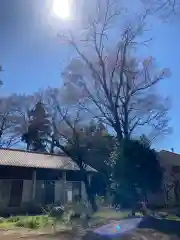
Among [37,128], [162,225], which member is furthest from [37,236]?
[37,128]

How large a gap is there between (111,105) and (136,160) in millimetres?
6235

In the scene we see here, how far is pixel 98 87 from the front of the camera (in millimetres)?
23109

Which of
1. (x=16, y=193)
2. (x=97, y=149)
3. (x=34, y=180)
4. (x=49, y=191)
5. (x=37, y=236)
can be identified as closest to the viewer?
(x=37, y=236)

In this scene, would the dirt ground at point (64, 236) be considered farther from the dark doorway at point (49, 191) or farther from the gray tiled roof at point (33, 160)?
the dark doorway at point (49, 191)

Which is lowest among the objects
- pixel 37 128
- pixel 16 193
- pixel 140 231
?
pixel 140 231

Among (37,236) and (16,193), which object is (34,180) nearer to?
(16,193)

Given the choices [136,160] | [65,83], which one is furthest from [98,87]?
[136,160]

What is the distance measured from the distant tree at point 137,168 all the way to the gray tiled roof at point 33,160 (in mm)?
9865

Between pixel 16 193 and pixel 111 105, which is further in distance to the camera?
pixel 16 193

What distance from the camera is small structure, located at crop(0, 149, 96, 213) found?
76.4 feet

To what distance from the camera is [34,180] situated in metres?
24.4

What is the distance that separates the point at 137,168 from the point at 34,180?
10783mm

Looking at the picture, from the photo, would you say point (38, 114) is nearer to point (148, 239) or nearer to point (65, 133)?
point (65, 133)

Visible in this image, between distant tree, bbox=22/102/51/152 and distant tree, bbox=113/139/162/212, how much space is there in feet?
45.1
